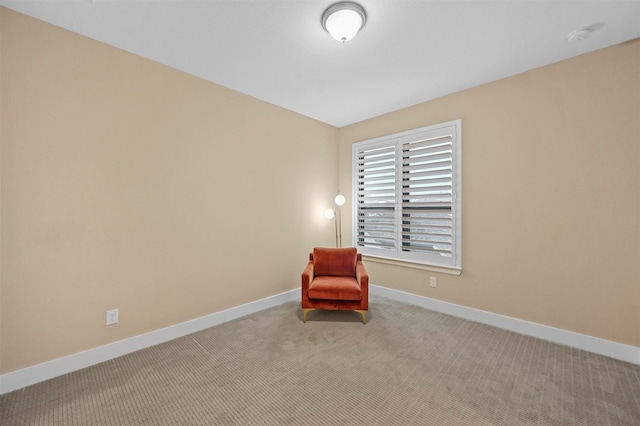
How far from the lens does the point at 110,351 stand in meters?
2.32

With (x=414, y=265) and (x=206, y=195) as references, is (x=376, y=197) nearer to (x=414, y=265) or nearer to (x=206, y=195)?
(x=414, y=265)

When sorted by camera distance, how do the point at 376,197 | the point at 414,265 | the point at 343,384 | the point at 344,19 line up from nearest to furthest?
the point at 344,19 < the point at 343,384 < the point at 414,265 < the point at 376,197

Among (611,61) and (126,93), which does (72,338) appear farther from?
(611,61)

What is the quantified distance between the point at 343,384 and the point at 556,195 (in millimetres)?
2703

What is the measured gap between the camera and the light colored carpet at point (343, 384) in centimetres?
169

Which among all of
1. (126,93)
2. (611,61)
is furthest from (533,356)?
(126,93)

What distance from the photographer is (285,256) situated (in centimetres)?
380

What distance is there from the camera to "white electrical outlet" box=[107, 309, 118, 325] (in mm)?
2328

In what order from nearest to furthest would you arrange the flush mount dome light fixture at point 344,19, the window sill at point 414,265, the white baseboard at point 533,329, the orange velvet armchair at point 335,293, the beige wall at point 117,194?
1. the flush mount dome light fixture at point 344,19
2. the beige wall at point 117,194
3. the white baseboard at point 533,329
4. the orange velvet armchair at point 335,293
5. the window sill at point 414,265

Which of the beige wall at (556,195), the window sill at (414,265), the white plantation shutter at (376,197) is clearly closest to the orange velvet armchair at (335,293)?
the window sill at (414,265)

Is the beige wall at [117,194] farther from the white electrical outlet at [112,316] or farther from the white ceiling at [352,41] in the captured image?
the white ceiling at [352,41]

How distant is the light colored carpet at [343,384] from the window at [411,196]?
1139mm

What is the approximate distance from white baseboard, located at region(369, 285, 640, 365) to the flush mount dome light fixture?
3176mm

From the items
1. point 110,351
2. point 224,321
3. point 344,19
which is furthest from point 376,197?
point 110,351
